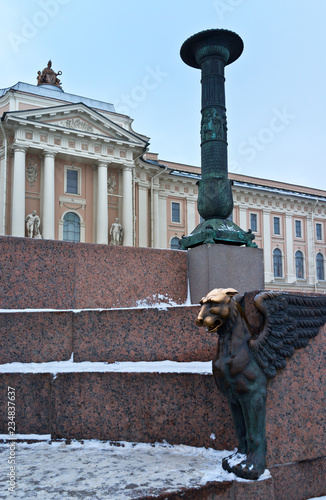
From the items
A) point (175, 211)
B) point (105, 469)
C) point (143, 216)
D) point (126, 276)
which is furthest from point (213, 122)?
point (175, 211)

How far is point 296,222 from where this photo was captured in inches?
1852

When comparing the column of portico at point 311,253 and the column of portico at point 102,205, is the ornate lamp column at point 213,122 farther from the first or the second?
the column of portico at point 311,253

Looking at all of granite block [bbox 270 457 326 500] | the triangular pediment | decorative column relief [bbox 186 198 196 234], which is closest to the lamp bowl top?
granite block [bbox 270 457 326 500]

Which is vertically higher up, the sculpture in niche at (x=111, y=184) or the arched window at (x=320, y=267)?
the sculpture in niche at (x=111, y=184)

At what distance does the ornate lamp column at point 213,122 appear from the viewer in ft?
22.6

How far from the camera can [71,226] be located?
3303 cm

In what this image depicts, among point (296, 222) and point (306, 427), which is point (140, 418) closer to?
point (306, 427)

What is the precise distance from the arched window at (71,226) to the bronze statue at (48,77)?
12.8m

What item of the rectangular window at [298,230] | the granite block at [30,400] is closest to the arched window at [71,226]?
the rectangular window at [298,230]

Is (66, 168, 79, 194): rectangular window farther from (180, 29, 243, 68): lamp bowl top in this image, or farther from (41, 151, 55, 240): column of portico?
(180, 29, 243, 68): lamp bowl top

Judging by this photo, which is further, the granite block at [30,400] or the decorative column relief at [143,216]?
the decorative column relief at [143,216]

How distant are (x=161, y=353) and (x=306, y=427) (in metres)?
1.23

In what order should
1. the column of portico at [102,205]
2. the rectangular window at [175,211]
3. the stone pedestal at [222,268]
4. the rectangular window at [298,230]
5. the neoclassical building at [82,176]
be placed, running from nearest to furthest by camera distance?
the stone pedestal at [222,268] < the neoclassical building at [82,176] < the column of portico at [102,205] < the rectangular window at [175,211] < the rectangular window at [298,230]

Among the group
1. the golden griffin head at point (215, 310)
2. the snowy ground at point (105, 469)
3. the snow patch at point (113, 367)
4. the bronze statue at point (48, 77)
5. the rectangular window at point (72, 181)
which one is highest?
the bronze statue at point (48, 77)
